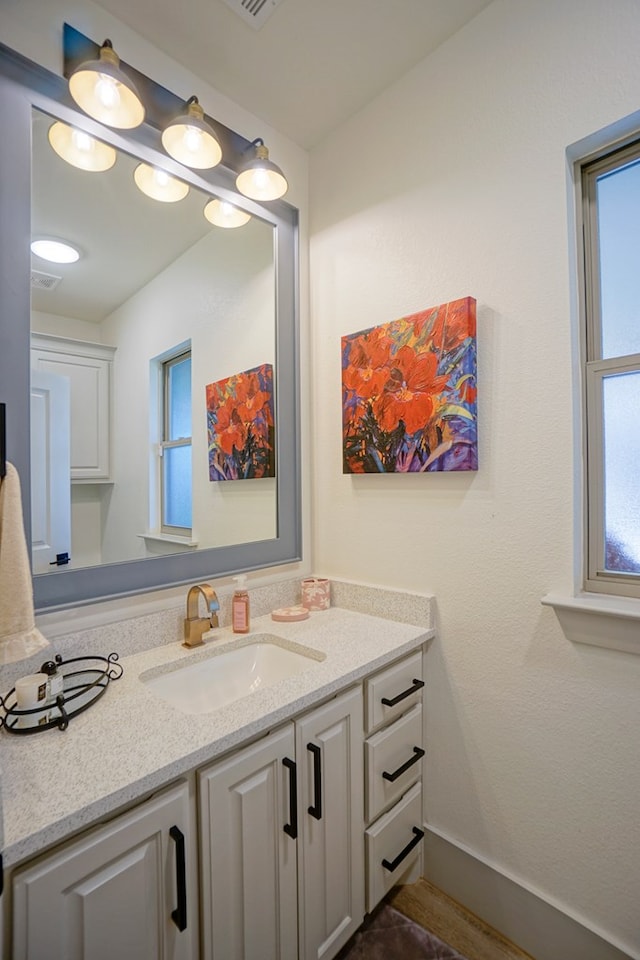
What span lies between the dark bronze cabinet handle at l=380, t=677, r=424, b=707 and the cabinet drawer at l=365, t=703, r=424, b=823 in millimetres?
84

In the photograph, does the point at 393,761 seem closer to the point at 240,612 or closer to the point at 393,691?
the point at 393,691

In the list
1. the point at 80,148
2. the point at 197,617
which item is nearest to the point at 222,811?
the point at 197,617

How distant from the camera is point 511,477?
4.19ft

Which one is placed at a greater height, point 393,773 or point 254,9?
point 254,9

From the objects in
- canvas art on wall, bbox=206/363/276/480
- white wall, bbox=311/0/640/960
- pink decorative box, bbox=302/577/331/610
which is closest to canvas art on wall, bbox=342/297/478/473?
white wall, bbox=311/0/640/960

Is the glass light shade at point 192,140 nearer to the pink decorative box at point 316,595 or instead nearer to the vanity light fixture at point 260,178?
the vanity light fixture at point 260,178

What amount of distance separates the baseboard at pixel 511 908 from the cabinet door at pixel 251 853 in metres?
0.63

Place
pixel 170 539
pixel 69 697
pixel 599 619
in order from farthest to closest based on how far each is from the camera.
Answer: pixel 170 539 → pixel 599 619 → pixel 69 697

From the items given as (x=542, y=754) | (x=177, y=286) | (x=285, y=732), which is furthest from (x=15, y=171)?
(x=542, y=754)

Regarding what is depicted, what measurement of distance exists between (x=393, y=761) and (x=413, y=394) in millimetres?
1152

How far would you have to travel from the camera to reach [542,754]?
1.22 m

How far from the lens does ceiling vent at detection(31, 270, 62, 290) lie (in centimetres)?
114

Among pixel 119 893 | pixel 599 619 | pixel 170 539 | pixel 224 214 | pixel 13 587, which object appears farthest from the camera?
pixel 224 214

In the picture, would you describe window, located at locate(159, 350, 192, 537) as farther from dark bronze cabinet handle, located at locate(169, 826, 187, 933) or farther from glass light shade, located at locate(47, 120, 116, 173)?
dark bronze cabinet handle, located at locate(169, 826, 187, 933)
